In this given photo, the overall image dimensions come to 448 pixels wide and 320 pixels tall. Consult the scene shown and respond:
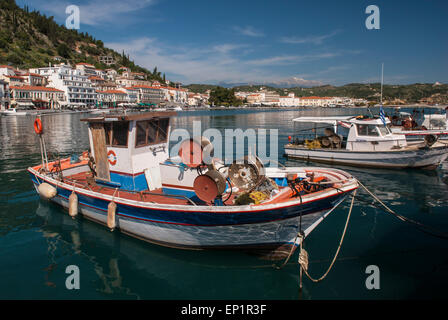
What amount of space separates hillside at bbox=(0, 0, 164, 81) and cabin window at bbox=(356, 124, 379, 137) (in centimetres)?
13167

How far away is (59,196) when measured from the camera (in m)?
10.3

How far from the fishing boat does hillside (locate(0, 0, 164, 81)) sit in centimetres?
13055

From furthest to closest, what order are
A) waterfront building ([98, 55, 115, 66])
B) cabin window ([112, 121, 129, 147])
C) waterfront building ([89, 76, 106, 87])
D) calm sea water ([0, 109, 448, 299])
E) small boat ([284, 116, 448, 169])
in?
waterfront building ([98, 55, 115, 66])
waterfront building ([89, 76, 106, 87])
small boat ([284, 116, 448, 169])
cabin window ([112, 121, 129, 147])
calm sea water ([0, 109, 448, 299])

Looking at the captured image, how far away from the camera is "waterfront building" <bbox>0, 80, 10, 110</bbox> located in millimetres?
80438

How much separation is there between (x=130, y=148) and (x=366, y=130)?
51.6 feet

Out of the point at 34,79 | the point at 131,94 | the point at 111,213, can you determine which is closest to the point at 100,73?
the point at 131,94

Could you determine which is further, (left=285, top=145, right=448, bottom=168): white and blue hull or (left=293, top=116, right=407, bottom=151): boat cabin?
(left=293, top=116, right=407, bottom=151): boat cabin

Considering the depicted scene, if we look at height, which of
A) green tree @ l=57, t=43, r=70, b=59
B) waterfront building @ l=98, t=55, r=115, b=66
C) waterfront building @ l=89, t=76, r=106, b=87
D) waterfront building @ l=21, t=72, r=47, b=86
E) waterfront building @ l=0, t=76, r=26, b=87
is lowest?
waterfront building @ l=0, t=76, r=26, b=87

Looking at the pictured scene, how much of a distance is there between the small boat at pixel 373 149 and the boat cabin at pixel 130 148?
13.5m

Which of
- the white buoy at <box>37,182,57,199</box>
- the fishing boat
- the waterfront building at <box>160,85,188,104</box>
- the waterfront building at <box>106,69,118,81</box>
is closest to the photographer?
the fishing boat

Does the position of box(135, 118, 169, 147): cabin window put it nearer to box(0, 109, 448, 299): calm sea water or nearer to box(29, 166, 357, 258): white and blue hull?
box(29, 166, 357, 258): white and blue hull

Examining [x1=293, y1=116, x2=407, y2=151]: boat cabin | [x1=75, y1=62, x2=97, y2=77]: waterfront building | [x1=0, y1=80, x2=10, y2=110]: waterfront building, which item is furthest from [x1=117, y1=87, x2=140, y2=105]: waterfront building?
[x1=293, y1=116, x2=407, y2=151]: boat cabin

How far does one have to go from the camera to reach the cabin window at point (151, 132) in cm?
872

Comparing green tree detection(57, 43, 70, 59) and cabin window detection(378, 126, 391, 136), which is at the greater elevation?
green tree detection(57, 43, 70, 59)
